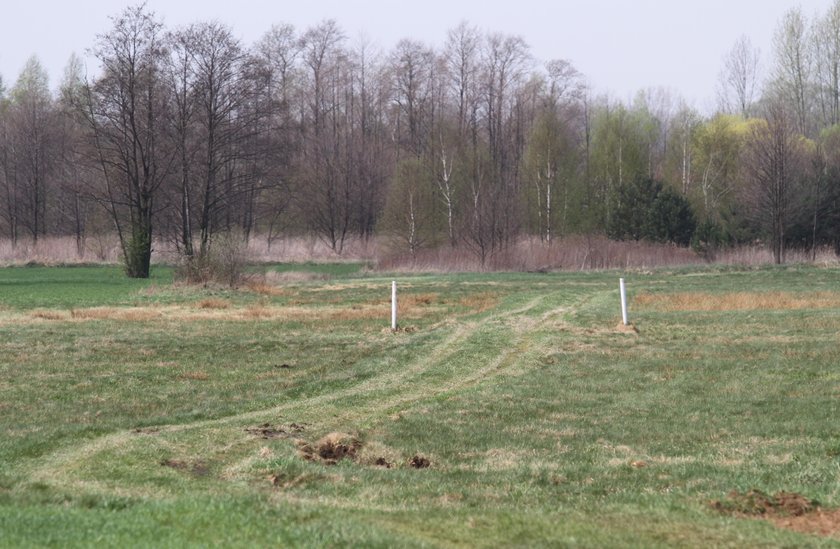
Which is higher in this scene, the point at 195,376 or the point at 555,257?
the point at 555,257

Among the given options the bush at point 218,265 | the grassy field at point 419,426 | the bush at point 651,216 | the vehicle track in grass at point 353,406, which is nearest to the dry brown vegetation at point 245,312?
the grassy field at point 419,426

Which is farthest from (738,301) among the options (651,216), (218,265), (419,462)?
(651,216)

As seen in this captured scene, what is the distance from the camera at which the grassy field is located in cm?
746

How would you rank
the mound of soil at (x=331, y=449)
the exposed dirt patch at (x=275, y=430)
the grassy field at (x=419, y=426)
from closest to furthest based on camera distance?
the grassy field at (x=419, y=426), the mound of soil at (x=331, y=449), the exposed dirt patch at (x=275, y=430)

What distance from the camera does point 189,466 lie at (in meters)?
10.6

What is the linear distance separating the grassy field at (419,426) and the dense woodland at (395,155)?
2028cm

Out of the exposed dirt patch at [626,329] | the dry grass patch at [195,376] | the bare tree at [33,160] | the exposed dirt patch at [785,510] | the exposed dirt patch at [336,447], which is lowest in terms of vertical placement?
the exposed dirt patch at [336,447]

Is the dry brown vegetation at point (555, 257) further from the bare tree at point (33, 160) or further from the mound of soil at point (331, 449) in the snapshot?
the mound of soil at point (331, 449)

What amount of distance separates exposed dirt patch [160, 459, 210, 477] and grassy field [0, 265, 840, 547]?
0.02m

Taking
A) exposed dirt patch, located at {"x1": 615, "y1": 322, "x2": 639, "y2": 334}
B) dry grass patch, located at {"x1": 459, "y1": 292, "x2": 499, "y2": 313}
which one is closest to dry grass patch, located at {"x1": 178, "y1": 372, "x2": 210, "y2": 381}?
exposed dirt patch, located at {"x1": 615, "y1": 322, "x2": 639, "y2": 334}

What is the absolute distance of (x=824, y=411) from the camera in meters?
14.1

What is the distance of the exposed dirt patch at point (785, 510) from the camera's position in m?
7.72

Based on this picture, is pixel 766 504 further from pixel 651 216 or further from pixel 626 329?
pixel 651 216

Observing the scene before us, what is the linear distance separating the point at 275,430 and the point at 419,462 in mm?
2389
